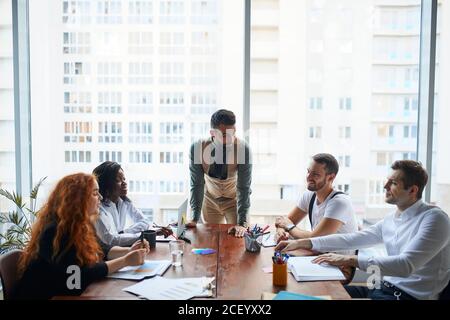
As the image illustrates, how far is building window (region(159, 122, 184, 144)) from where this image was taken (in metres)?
3.59

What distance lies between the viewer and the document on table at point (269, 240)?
237 cm

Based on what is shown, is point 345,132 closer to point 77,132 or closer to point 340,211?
point 340,211

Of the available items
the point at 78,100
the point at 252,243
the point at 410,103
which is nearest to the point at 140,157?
the point at 78,100

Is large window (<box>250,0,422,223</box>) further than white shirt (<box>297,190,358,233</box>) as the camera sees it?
Yes

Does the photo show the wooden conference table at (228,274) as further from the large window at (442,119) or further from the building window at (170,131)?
the large window at (442,119)

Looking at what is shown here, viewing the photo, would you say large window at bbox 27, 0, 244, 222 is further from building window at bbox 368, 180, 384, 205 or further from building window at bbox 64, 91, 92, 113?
building window at bbox 368, 180, 384, 205

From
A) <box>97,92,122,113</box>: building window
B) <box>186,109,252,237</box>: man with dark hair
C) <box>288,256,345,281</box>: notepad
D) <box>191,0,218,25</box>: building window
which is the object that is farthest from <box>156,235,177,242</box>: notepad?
<box>191,0,218,25</box>: building window

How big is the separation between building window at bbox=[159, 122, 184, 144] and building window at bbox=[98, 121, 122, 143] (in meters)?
0.37

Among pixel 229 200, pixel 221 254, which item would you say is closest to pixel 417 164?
pixel 221 254

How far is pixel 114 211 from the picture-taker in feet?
8.32

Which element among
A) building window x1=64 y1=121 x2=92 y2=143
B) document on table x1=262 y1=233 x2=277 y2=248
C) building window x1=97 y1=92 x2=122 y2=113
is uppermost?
building window x1=97 y1=92 x2=122 y2=113

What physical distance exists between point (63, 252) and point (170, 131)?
6.57 ft

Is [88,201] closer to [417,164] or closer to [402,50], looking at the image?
[417,164]
